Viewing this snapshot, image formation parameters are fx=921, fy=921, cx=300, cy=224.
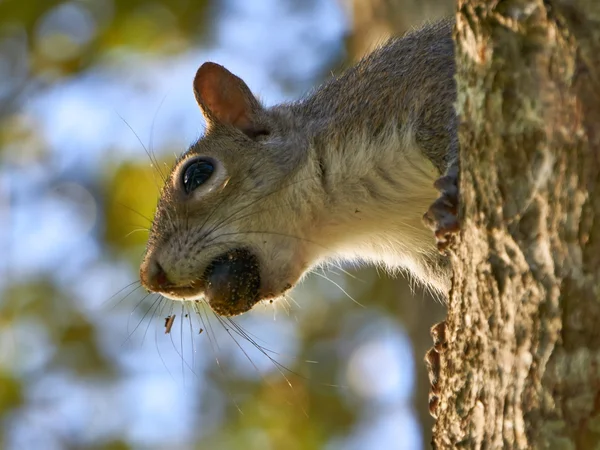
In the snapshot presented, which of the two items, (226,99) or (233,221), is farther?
(226,99)

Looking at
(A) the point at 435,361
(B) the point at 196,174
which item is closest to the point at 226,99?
(B) the point at 196,174

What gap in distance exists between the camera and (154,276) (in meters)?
3.81

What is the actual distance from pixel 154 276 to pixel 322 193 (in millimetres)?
780

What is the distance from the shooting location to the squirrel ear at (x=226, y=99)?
442 centimetres

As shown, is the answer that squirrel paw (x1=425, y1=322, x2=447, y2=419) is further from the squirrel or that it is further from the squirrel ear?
the squirrel ear

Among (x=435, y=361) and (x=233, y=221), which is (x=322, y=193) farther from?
(x=435, y=361)

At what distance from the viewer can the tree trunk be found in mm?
1843

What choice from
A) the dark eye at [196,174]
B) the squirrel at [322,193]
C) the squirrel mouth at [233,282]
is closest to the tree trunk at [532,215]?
the squirrel at [322,193]

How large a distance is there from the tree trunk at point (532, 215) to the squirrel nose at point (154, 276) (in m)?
1.83

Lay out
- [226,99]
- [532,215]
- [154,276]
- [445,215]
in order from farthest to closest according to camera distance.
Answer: [226,99] → [154,276] → [445,215] → [532,215]

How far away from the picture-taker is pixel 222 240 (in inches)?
151

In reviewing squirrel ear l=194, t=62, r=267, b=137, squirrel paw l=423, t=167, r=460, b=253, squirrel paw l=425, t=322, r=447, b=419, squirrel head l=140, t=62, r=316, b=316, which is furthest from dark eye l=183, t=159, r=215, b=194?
squirrel paw l=423, t=167, r=460, b=253

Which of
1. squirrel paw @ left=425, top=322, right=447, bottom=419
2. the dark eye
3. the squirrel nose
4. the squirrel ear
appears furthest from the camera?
the squirrel ear

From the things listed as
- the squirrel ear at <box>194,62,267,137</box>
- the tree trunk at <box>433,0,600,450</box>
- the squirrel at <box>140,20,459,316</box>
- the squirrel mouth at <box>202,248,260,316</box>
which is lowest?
the tree trunk at <box>433,0,600,450</box>
